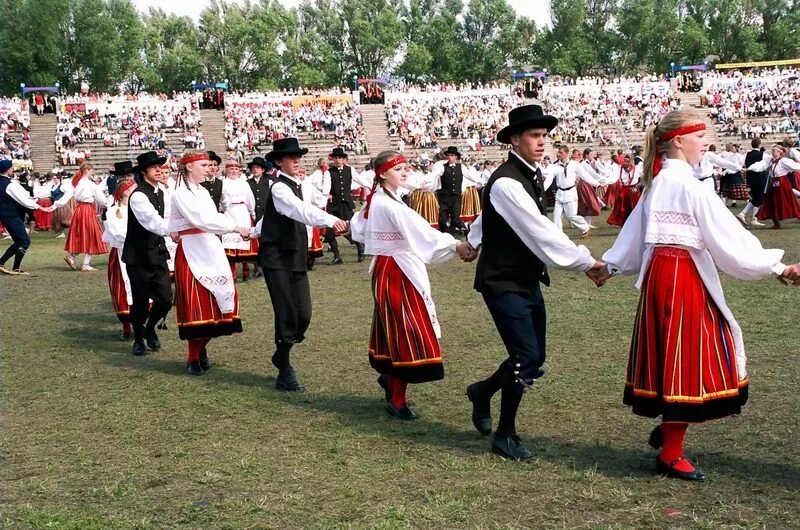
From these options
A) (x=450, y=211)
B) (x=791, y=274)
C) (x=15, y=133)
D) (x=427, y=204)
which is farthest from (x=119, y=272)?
(x=15, y=133)

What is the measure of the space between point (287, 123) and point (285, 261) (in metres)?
35.1

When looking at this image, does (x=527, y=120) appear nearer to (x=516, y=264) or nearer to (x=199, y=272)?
(x=516, y=264)

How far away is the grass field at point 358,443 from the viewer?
4180 mm

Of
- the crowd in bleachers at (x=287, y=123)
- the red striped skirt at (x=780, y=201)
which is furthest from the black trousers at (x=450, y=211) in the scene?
the crowd in bleachers at (x=287, y=123)

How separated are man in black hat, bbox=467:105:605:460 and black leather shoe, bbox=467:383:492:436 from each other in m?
0.30

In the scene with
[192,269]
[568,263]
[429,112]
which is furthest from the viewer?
[429,112]

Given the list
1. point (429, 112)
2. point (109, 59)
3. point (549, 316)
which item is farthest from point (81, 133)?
point (549, 316)

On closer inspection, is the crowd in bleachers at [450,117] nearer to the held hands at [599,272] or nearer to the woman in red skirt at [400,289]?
the woman in red skirt at [400,289]

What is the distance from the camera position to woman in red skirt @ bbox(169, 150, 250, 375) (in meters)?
7.33

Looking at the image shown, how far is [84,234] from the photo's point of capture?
15.5m

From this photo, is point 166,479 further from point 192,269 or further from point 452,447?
point 192,269

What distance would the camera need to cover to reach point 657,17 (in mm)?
76125

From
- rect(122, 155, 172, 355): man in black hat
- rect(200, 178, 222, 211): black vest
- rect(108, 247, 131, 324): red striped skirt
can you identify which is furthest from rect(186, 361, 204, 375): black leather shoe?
rect(200, 178, 222, 211): black vest

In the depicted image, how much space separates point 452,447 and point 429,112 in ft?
129
